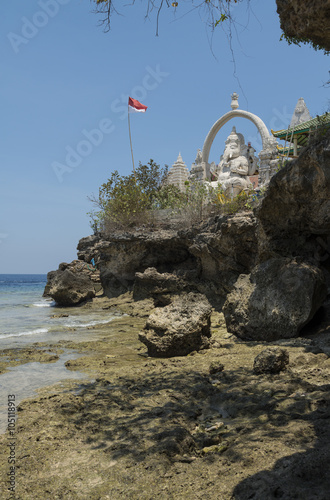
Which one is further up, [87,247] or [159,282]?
[87,247]

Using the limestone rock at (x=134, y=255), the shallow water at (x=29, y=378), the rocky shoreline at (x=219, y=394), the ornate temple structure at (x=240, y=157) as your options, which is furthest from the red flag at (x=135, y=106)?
the shallow water at (x=29, y=378)

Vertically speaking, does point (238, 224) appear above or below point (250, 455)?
above

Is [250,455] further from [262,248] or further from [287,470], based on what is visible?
[262,248]

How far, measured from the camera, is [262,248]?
10.6 m

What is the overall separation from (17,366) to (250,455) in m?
5.79

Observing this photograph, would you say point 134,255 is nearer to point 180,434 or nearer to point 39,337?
point 39,337

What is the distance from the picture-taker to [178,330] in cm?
793

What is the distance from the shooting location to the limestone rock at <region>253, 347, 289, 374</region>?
566 centimetres

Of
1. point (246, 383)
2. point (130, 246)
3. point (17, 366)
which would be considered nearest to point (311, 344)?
point (246, 383)

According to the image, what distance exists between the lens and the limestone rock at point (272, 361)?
566 centimetres

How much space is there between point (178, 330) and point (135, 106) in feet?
81.5

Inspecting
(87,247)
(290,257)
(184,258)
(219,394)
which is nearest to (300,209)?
(290,257)

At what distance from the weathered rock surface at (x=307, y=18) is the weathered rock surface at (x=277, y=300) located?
4.86 meters

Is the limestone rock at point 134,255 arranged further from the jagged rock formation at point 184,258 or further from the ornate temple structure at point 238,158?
the ornate temple structure at point 238,158
